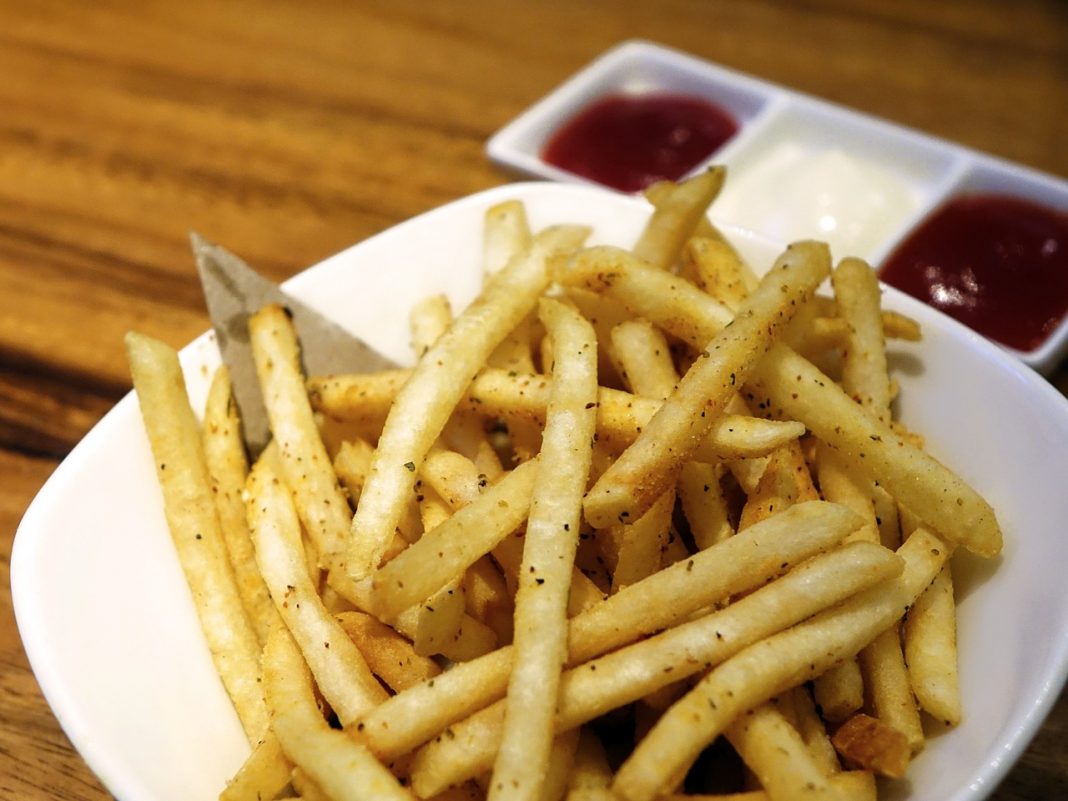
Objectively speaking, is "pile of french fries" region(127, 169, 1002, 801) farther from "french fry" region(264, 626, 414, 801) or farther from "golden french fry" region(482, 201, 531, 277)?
"golden french fry" region(482, 201, 531, 277)

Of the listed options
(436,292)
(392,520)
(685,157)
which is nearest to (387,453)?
(392,520)

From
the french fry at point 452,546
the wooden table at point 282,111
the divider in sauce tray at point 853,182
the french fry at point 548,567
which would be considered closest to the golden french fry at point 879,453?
the french fry at point 548,567

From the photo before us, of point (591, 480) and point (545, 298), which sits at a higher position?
point (545, 298)

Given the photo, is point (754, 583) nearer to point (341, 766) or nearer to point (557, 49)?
point (341, 766)

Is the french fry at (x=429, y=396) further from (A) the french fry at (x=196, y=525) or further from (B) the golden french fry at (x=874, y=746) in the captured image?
(B) the golden french fry at (x=874, y=746)

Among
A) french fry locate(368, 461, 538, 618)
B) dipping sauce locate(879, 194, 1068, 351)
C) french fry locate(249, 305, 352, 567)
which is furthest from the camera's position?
dipping sauce locate(879, 194, 1068, 351)

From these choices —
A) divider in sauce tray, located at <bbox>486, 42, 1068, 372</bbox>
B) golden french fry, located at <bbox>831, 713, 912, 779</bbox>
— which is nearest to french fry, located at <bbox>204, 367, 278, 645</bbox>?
golden french fry, located at <bbox>831, 713, 912, 779</bbox>
